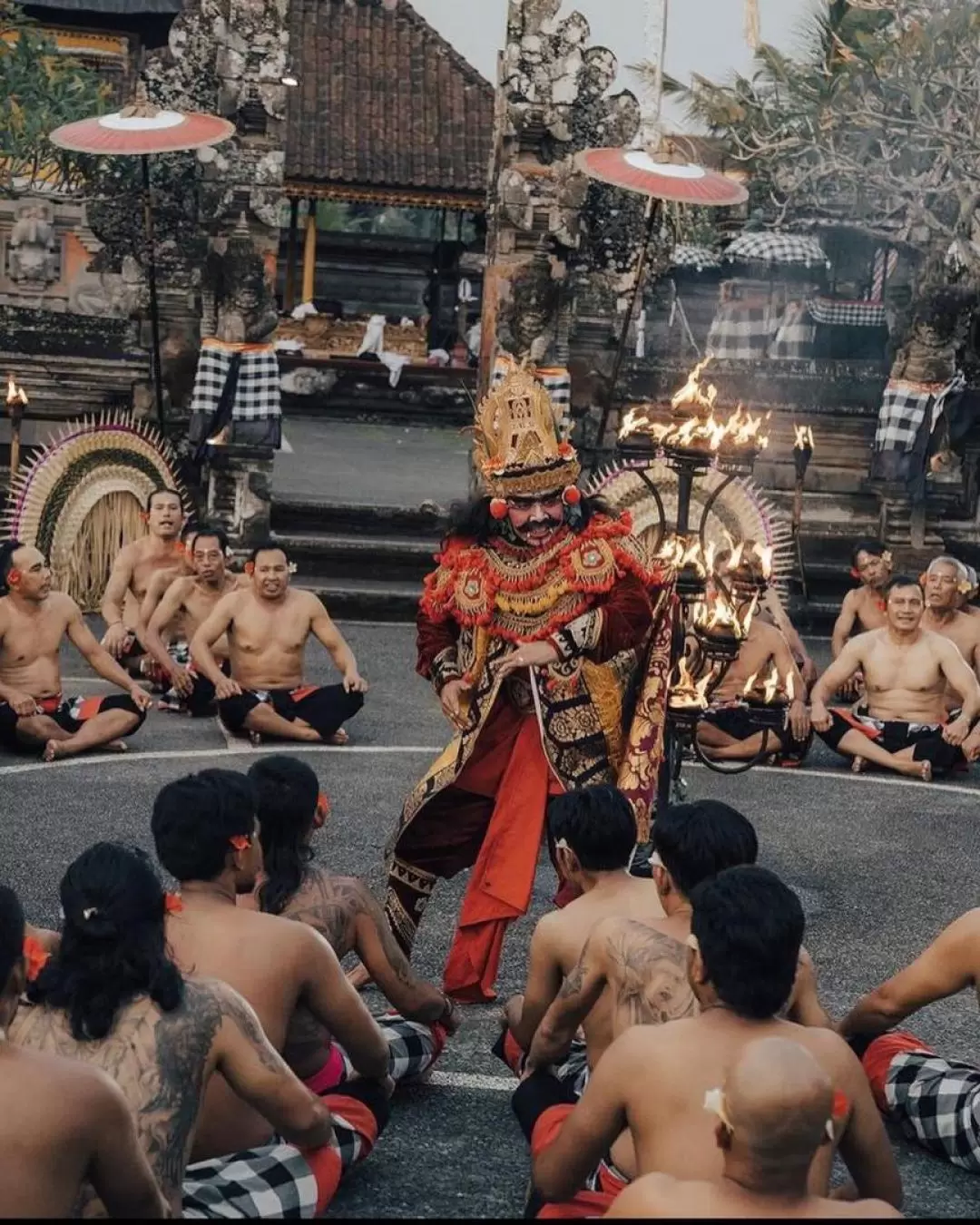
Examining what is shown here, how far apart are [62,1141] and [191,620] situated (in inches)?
334

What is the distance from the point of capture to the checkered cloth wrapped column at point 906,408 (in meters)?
15.7

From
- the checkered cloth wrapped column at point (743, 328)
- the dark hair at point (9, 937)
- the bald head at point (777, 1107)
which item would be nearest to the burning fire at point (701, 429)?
the dark hair at point (9, 937)

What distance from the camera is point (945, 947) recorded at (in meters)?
5.36

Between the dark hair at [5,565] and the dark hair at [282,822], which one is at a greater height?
the dark hair at [282,822]

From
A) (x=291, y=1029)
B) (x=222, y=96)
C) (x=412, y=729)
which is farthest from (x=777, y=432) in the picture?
(x=291, y=1029)

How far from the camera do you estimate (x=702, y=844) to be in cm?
504

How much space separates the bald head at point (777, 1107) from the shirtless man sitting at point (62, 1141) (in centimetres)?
114

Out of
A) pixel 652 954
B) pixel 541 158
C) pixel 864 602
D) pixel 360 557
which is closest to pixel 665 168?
pixel 541 158

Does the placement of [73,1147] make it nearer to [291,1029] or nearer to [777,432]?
[291,1029]

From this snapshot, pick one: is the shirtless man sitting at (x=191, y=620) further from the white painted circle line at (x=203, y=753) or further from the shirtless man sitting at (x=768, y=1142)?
the shirtless man sitting at (x=768, y=1142)

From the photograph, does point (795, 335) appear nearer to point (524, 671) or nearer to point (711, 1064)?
point (524, 671)

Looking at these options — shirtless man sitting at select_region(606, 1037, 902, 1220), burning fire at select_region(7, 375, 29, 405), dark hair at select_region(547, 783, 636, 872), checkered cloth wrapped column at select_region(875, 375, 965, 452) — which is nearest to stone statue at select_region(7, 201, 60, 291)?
burning fire at select_region(7, 375, 29, 405)

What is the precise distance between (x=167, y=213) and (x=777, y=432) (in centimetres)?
517

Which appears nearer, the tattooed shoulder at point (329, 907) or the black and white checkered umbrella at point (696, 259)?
the tattooed shoulder at point (329, 907)
